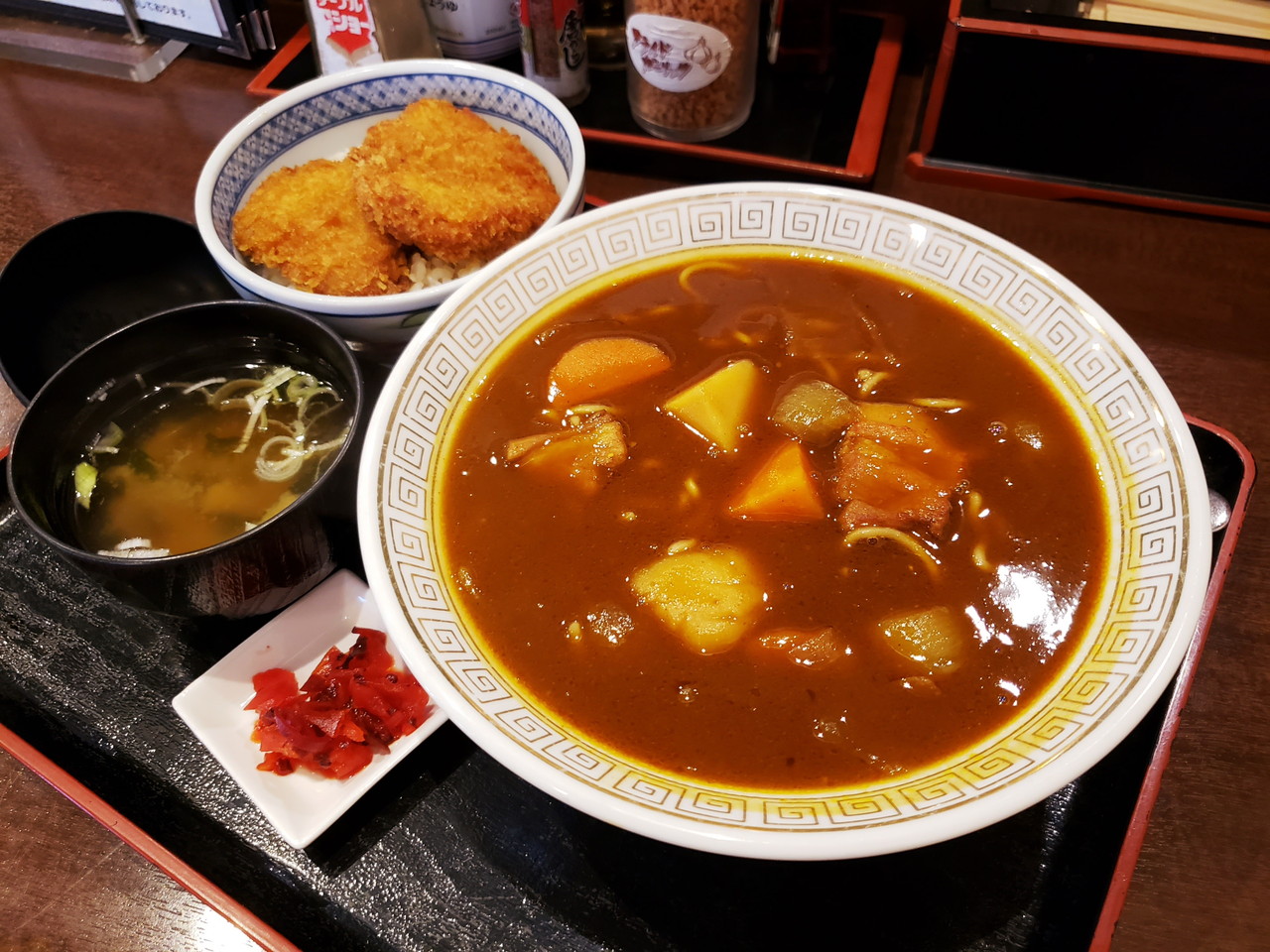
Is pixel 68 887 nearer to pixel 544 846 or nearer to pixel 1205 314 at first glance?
pixel 544 846

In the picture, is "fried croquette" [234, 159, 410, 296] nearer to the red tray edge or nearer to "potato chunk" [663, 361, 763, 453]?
"potato chunk" [663, 361, 763, 453]

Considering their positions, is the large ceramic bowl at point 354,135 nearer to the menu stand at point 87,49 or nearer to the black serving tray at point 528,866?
the black serving tray at point 528,866

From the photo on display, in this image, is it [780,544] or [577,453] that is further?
[577,453]

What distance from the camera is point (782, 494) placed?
5.76 ft

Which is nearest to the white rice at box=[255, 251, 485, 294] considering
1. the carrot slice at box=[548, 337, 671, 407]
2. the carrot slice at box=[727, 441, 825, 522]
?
the carrot slice at box=[548, 337, 671, 407]

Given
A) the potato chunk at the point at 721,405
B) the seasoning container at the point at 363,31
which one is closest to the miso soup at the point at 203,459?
the potato chunk at the point at 721,405

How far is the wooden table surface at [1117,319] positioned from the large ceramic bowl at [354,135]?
1.34 ft

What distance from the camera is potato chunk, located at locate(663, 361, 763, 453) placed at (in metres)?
1.88

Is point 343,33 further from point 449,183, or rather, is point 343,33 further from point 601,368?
point 601,368

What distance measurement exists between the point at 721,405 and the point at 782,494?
0.27 meters

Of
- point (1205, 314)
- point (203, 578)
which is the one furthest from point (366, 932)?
point (1205, 314)

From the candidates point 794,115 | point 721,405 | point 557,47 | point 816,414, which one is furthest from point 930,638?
point 557,47

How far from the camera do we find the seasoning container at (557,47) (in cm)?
288

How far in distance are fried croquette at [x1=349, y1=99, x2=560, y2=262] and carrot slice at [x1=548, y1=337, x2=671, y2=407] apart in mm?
562
